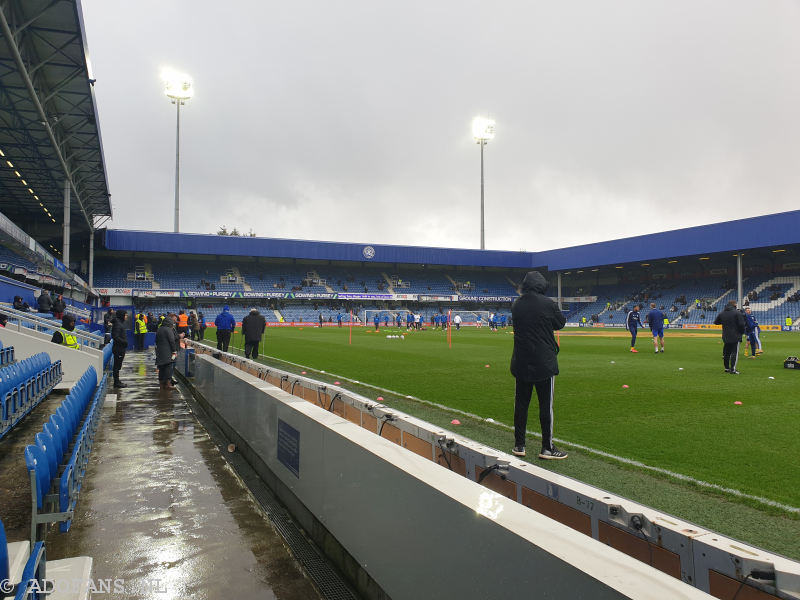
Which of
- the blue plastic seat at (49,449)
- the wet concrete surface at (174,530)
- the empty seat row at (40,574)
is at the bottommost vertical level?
the wet concrete surface at (174,530)

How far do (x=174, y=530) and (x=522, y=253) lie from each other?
60.7 m

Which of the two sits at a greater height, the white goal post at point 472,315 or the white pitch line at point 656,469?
the white goal post at point 472,315

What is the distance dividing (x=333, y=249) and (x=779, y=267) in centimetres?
4261

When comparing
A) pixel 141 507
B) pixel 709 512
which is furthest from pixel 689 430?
pixel 141 507

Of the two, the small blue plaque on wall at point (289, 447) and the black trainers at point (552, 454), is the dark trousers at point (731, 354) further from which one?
the small blue plaque on wall at point (289, 447)

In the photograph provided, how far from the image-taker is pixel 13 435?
659 cm

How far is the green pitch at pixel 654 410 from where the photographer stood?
178 inches

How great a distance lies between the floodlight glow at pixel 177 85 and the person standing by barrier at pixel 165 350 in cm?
4266

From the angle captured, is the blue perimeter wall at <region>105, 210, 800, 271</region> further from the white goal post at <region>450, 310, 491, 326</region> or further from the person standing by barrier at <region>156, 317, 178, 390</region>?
the person standing by barrier at <region>156, 317, 178, 390</region>

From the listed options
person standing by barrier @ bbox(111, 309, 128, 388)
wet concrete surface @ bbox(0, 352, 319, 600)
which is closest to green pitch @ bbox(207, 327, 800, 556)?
wet concrete surface @ bbox(0, 352, 319, 600)

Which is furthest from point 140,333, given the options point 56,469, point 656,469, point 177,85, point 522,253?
point 522,253

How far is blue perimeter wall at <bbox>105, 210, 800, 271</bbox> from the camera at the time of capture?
123 ft

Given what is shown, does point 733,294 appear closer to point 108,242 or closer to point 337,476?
point 337,476

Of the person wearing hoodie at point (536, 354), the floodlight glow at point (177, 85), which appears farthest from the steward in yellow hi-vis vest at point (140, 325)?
the floodlight glow at point (177, 85)
